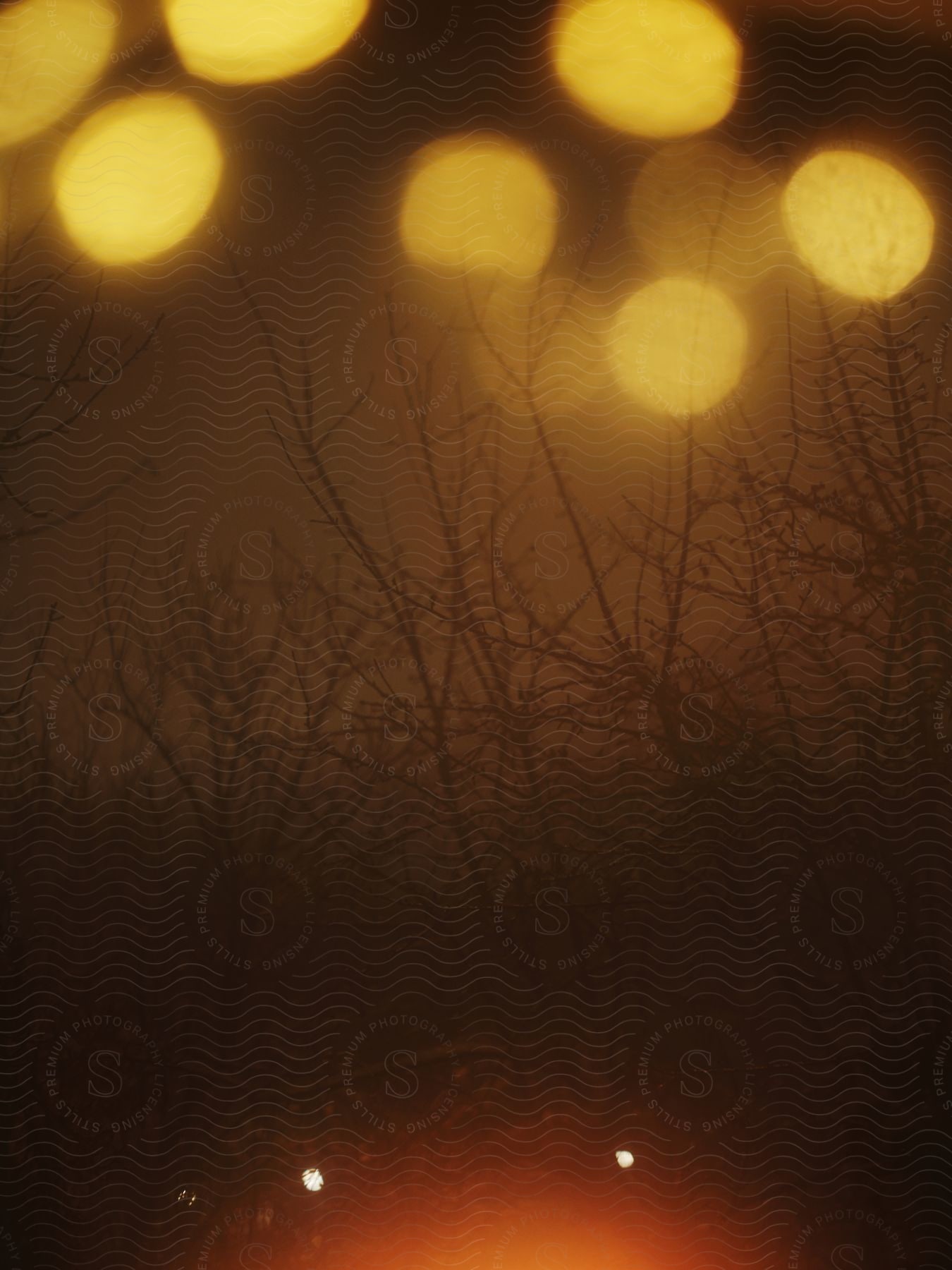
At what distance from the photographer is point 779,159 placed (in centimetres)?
139

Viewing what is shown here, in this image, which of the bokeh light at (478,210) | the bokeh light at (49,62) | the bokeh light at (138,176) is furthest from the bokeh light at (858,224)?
the bokeh light at (49,62)

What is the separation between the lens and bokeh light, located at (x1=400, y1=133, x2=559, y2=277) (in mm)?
1360

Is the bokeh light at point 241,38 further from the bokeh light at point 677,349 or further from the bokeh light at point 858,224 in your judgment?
the bokeh light at point 858,224

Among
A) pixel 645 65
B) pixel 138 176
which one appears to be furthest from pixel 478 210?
pixel 138 176

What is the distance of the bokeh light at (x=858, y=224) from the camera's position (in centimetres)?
139

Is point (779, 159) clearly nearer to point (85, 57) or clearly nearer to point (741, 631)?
point (741, 631)

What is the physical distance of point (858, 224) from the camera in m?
1.40

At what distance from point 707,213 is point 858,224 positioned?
0.22m

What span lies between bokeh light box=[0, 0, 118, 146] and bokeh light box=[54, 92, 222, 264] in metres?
0.05

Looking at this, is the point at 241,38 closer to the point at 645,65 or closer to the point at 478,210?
the point at 478,210

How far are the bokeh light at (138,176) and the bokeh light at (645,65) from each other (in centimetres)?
52

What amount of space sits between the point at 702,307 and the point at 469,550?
466 mm
